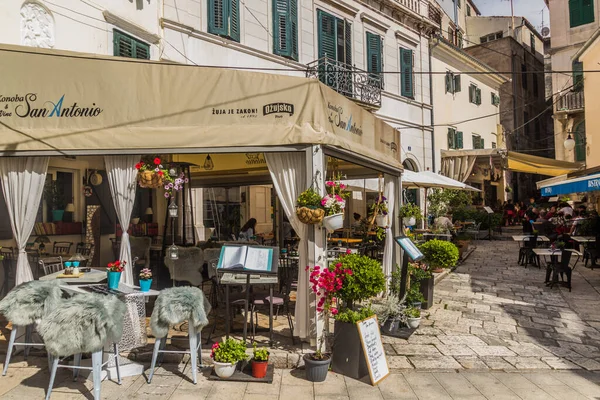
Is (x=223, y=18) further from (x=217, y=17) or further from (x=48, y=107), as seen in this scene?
(x=48, y=107)

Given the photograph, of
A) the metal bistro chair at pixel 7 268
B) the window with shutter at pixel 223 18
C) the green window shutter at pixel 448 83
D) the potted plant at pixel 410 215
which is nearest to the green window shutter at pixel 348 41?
the window with shutter at pixel 223 18

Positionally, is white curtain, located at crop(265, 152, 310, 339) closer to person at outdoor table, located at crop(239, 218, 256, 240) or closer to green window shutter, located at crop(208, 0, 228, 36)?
person at outdoor table, located at crop(239, 218, 256, 240)

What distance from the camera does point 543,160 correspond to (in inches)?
685

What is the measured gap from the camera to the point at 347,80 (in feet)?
43.8

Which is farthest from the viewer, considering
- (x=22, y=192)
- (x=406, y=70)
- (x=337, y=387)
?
(x=406, y=70)

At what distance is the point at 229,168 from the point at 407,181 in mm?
4794

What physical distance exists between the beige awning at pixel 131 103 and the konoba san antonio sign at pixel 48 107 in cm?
1

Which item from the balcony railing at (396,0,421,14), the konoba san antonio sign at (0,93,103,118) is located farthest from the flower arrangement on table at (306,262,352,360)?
the balcony railing at (396,0,421,14)

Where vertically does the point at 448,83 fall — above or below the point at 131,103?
above

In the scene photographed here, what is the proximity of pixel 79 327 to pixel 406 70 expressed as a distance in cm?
1489

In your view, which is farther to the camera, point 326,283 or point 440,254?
point 440,254

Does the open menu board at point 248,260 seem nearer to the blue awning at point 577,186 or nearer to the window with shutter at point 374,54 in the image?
the blue awning at point 577,186

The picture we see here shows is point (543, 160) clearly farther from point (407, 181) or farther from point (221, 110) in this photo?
point (221, 110)

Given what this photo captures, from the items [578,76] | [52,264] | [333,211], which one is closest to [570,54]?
[578,76]
